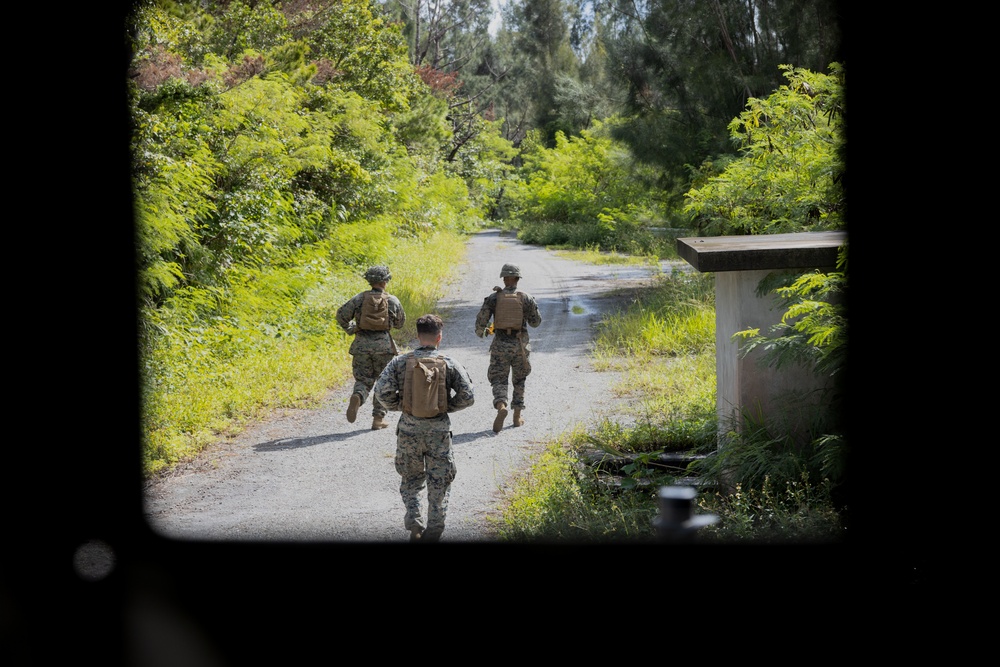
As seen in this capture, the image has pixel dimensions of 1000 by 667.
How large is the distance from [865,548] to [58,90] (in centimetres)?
660

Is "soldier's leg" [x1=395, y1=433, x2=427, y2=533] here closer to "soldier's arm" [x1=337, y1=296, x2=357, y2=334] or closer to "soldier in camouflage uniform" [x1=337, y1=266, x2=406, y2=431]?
"soldier in camouflage uniform" [x1=337, y1=266, x2=406, y2=431]

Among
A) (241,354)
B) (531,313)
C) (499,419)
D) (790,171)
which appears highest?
(790,171)

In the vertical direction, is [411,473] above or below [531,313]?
below

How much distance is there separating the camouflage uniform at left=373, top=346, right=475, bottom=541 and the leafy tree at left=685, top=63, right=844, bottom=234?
11.1 ft

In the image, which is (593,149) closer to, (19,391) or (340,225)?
(340,225)

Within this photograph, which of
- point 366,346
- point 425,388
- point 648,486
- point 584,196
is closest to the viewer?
point 425,388

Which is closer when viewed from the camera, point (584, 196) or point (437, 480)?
point (437, 480)

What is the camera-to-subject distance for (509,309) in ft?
32.6

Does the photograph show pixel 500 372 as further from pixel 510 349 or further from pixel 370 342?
pixel 370 342

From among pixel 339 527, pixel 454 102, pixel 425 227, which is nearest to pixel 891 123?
pixel 339 527

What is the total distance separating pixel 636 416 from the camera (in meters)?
9.66

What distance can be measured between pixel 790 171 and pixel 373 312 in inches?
180

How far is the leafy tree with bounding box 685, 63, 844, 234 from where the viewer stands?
870cm

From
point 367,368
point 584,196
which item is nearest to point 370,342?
point 367,368
